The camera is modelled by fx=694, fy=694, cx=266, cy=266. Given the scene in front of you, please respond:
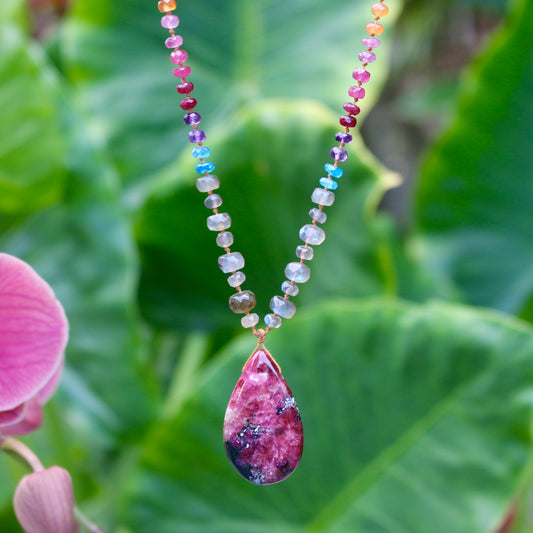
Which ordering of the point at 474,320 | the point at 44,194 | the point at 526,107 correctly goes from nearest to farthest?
the point at 474,320
the point at 44,194
the point at 526,107

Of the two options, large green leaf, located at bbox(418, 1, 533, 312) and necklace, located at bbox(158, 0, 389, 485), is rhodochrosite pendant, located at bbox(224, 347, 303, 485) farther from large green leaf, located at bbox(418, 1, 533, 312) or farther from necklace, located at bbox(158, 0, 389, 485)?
large green leaf, located at bbox(418, 1, 533, 312)

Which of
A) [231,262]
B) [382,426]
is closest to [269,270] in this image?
[382,426]

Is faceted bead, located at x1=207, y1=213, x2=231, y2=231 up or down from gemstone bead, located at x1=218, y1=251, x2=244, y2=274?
up

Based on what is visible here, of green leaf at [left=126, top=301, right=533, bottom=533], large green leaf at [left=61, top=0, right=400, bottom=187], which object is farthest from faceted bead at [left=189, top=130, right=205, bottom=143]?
large green leaf at [left=61, top=0, right=400, bottom=187]

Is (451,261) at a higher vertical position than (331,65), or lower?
lower

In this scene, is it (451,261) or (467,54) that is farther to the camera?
(467,54)

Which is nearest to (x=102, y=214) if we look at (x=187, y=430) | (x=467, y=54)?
(x=187, y=430)

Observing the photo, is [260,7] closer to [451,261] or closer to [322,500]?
[451,261]
